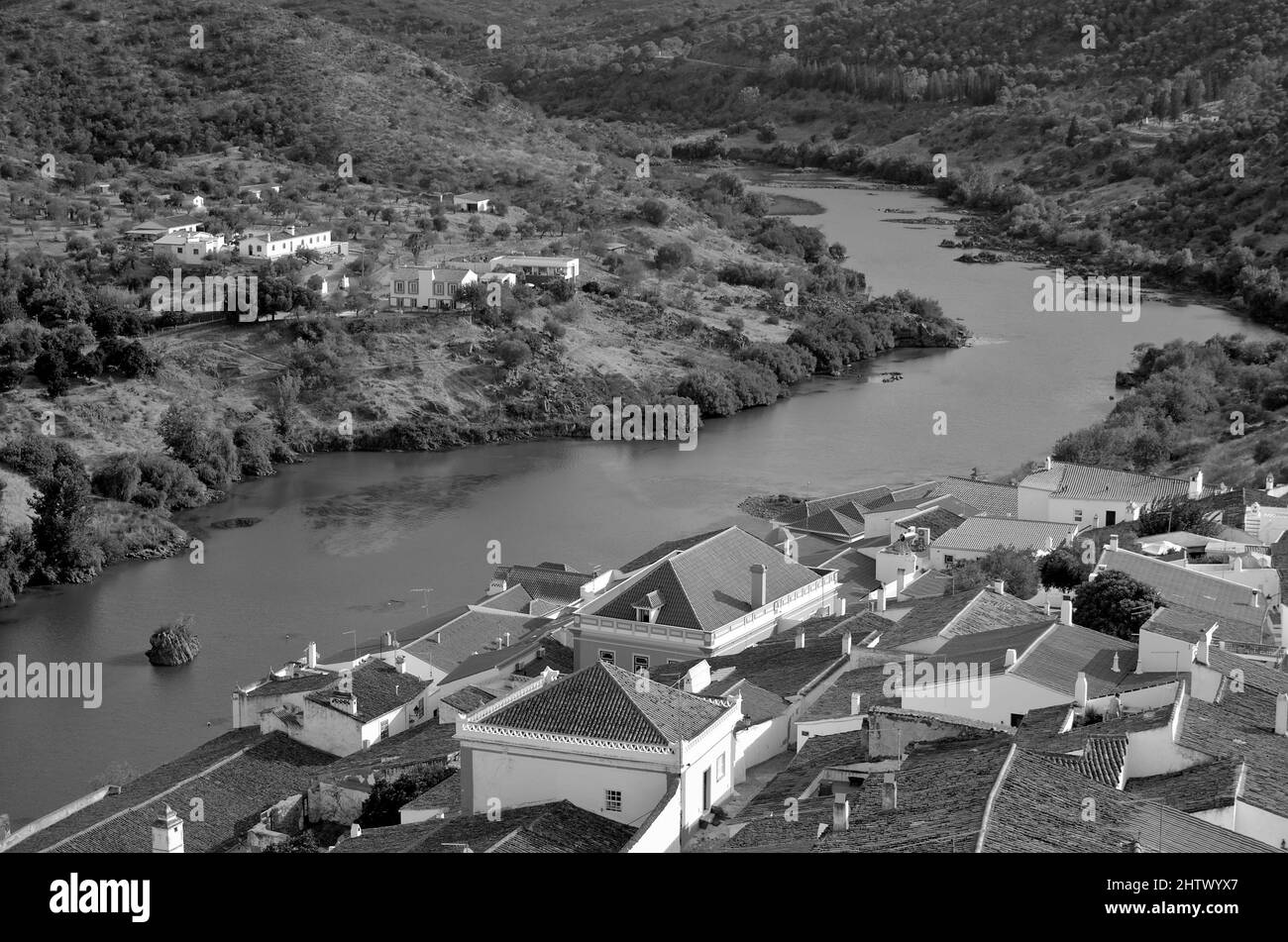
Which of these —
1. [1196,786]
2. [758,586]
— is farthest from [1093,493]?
[1196,786]

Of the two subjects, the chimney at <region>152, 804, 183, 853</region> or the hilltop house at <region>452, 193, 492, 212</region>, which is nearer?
the chimney at <region>152, 804, 183, 853</region>

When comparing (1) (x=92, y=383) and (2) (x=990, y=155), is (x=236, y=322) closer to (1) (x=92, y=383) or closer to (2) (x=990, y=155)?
(1) (x=92, y=383)

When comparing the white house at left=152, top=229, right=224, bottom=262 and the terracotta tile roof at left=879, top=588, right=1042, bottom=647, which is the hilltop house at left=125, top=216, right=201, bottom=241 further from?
the terracotta tile roof at left=879, top=588, right=1042, bottom=647

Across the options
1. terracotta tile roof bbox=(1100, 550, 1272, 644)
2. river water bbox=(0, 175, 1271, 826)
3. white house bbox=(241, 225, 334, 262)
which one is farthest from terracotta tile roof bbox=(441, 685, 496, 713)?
white house bbox=(241, 225, 334, 262)

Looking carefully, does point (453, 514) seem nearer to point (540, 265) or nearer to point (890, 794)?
point (540, 265)

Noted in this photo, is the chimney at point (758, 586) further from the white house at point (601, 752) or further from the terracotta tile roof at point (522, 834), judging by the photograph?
the terracotta tile roof at point (522, 834)

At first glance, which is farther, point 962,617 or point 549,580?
point 549,580

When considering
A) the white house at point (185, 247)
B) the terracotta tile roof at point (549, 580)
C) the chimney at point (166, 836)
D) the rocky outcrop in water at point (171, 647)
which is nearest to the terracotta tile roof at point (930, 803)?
the chimney at point (166, 836)
